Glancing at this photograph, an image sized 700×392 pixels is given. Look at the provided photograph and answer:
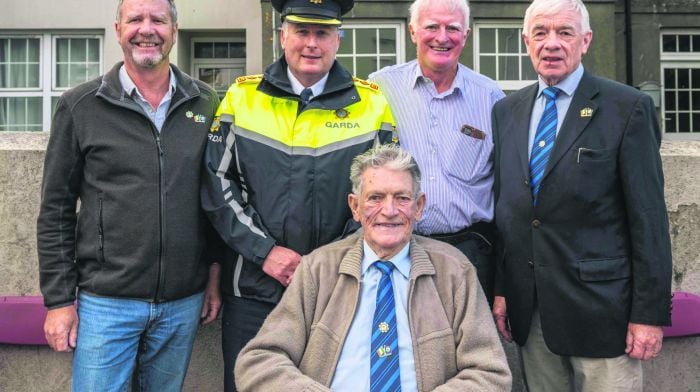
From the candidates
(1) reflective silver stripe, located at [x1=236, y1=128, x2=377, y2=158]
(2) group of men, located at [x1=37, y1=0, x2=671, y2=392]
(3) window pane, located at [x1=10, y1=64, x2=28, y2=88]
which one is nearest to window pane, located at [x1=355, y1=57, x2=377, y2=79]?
(3) window pane, located at [x1=10, y1=64, x2=28, y2=88]

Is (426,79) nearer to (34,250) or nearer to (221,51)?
(34,250)

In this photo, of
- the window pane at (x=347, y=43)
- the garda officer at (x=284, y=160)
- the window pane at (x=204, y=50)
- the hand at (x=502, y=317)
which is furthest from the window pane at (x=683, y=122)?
the garda officer at (x=284, y=160)

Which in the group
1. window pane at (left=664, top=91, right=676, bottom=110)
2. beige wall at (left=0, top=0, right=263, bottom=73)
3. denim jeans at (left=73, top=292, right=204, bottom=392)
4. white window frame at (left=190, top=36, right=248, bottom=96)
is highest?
beige wall at (left=0, top=0, right=263, bottom=73)

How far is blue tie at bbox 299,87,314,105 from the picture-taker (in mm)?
2954

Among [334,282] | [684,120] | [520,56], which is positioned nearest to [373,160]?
[334,282]

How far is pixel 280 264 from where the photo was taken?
2797 mm

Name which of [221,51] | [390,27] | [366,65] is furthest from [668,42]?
[221,51]

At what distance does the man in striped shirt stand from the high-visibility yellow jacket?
Result: 0.91 ft

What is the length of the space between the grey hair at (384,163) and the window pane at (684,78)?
1161cm

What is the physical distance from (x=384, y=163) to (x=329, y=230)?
14.1 inches

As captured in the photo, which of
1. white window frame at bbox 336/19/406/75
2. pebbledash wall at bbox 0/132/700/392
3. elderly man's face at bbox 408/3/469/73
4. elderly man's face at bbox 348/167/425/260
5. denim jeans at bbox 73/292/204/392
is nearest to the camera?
elderly man's face at bbox 348/167/425/260

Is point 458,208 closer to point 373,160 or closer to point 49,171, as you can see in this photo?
point 373,160

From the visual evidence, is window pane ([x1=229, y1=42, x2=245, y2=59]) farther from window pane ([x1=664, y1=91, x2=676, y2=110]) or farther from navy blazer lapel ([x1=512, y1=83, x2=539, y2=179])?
navy blazer lapel ([x1=512, y1=83, x2=539, y2=179])

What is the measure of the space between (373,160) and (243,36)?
409 inches
